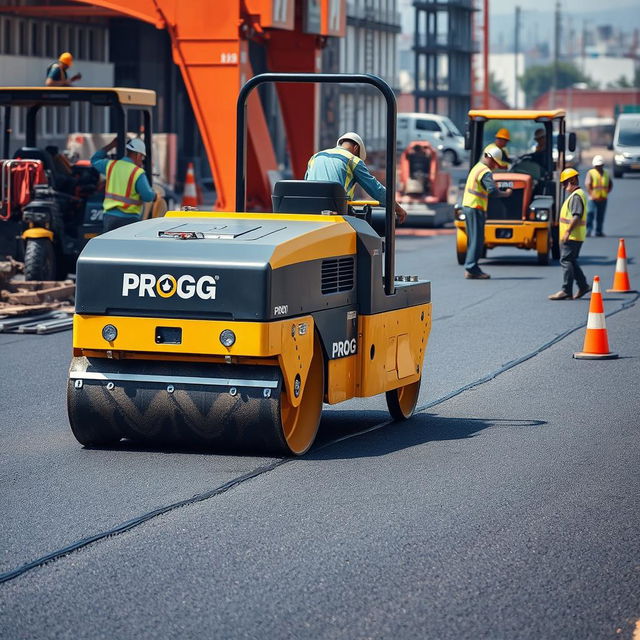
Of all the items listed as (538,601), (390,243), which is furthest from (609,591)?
(390,243)

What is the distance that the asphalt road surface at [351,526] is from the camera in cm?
566

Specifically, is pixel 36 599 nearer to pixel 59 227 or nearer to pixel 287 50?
pixel 59 227

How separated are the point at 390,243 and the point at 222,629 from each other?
14.2 ft

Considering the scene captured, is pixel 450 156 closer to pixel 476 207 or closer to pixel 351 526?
pixel 476 207

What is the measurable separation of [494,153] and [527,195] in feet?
9.80

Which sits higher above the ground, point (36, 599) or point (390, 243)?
point (390, 243)

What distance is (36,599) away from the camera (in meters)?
5.82

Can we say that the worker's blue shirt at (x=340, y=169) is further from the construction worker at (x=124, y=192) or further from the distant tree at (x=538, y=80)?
the distant tree at (x=538, y=80)


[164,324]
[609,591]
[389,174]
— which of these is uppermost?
[389,174]

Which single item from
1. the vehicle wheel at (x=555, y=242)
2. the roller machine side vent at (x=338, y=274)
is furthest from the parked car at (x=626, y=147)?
the roller machine side vent at (x=338, y=274)

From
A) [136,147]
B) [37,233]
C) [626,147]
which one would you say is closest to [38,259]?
[37,233]

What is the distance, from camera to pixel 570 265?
713 inches

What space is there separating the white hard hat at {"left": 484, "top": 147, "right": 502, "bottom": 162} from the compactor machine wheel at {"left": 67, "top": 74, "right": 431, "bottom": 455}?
11389 mm

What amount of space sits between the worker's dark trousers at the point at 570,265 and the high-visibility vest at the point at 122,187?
5226 millimetres
